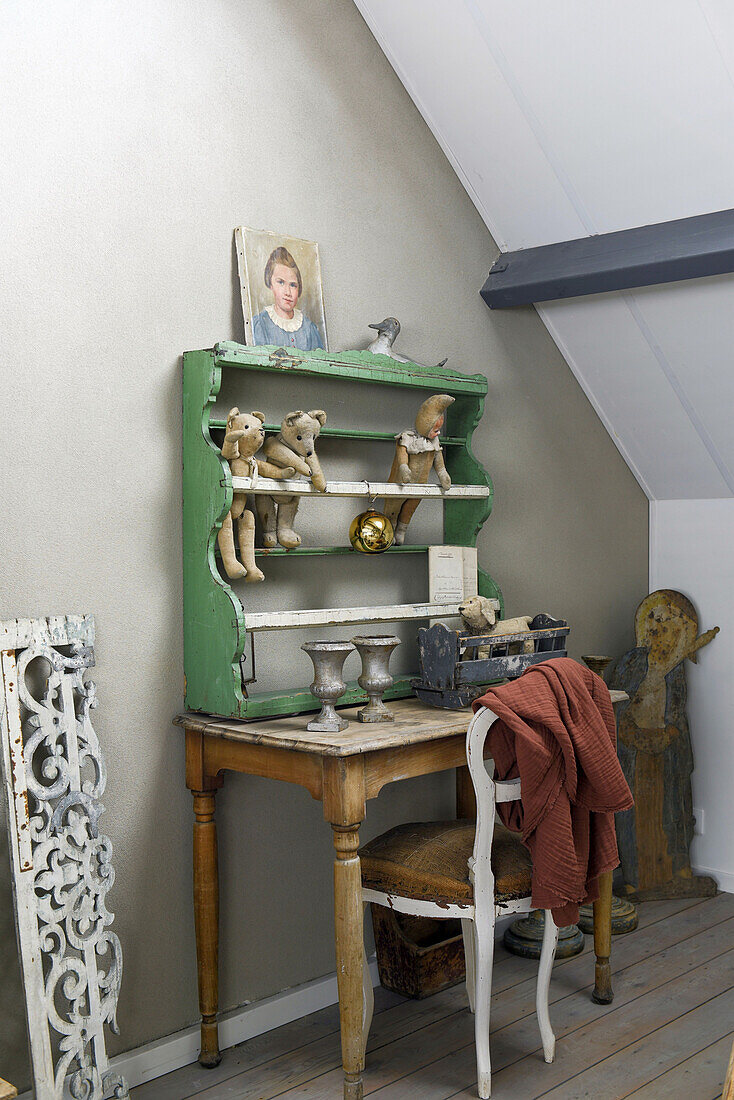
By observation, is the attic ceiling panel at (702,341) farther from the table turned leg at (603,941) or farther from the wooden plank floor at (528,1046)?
the wooden plank floor at (528,1046)

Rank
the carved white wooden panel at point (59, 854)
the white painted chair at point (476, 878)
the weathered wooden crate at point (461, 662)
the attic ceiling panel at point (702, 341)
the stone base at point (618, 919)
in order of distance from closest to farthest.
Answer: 1. the carved white wooden panel at point (59, 854)
2. the white painted chair at point (476, 878)
3. the weathered wooden crate at point (461, 662)
4. the attic ceiling panel at point (702, 341)
5. the stone base at point (618, 919)

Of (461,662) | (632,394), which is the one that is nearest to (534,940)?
(461,662)

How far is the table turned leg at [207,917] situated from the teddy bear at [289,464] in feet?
2.24

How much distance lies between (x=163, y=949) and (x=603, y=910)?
3.97 feet

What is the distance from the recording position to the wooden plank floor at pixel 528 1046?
2.50 metres

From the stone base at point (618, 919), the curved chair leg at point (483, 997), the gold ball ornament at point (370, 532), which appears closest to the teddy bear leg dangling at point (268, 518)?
the gold ball ornament at point (370, 532)

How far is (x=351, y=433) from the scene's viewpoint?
114 inches

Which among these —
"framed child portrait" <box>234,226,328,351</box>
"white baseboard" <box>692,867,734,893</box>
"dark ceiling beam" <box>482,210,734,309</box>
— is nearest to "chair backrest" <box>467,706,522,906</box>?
"framed child portrait" <box>234,226,328,351</box>

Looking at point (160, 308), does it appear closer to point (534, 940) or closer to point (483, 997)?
point (483, 997)

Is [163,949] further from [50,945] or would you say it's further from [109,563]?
[109,563]

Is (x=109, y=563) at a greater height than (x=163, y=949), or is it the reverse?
(x=109, y=563)

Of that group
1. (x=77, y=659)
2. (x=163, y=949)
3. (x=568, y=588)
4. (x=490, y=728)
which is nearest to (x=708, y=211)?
(x=568, y=588)

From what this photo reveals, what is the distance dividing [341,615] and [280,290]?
888 mm

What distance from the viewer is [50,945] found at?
7.19 feet
